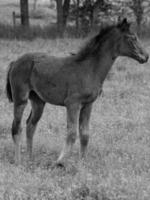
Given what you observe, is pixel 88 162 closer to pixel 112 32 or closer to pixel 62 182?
pixel 62 182

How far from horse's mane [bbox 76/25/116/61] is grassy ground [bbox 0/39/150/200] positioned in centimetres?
155

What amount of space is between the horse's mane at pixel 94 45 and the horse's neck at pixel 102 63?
0.12 metres

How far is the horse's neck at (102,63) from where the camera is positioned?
285 inches

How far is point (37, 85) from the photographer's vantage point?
748 centimetres

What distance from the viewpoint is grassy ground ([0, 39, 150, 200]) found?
5.53 metres

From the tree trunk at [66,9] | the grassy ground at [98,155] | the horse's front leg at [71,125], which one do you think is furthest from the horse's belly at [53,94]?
the tree trunk at [66,9]

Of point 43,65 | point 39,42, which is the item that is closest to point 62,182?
point 43,65

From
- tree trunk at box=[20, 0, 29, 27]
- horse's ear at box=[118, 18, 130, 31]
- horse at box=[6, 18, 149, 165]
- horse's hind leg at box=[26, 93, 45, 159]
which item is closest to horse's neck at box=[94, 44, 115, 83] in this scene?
horse at box=[6, 18, 149, 165]

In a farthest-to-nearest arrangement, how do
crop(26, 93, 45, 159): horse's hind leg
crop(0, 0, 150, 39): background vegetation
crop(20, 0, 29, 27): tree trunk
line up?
1. crop(20, 0, 29, 27): tree trunk
2. crop(0, 0, 150, 39): background vegetation
3. crop(26, 93, 45, 159): horse's hind leg

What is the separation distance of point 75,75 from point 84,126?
0.83 meters

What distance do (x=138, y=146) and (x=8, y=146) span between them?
6.97 feet

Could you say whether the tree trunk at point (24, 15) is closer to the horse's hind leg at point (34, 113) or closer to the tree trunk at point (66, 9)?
the tree trunk at point (66, 9)

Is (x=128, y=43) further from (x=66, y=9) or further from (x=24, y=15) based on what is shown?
(x=66, y=9)

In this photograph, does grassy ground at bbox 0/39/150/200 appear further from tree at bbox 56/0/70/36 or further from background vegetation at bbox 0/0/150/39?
tree at bbox 56/0/70/36
